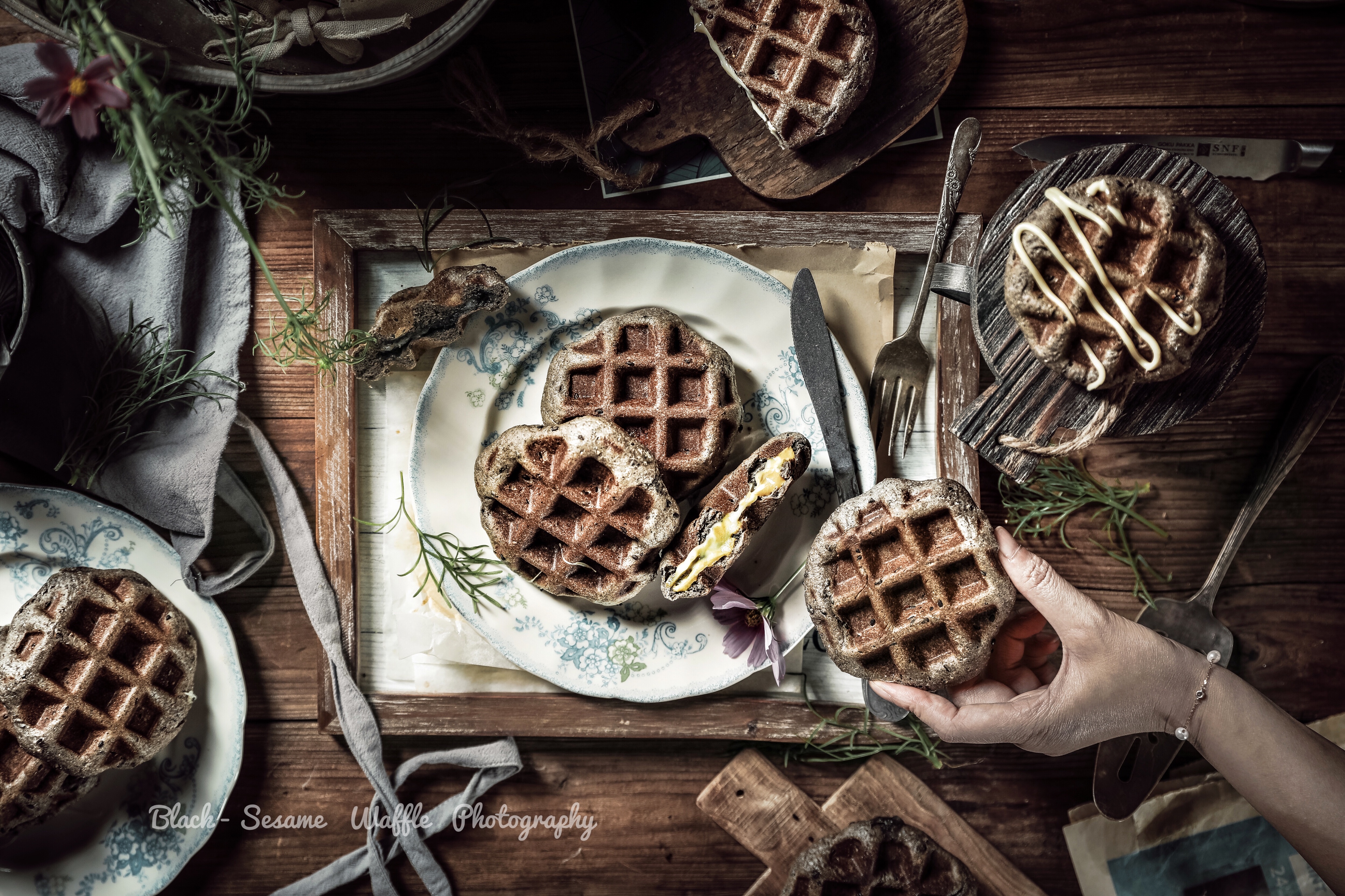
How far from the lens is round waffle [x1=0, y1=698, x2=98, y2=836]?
2248 millimetres

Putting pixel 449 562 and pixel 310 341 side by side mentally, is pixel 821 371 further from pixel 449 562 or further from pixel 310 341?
pixel 310 341

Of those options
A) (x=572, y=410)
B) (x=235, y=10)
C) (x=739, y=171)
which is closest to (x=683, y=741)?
(x=572, y=410)

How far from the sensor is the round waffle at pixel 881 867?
232cm

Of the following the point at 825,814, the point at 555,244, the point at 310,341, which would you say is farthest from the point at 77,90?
the point at 825,814

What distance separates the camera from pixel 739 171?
241 centimetres

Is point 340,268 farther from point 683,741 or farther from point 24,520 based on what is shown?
point 683,741

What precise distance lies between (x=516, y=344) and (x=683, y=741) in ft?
4.33

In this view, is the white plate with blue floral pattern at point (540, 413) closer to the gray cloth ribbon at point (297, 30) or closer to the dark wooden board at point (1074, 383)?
the dark wooden board at point (1074, 383)

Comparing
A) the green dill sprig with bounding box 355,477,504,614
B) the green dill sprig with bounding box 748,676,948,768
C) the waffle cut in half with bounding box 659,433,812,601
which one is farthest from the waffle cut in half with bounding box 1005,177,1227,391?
the green dill sprig with bounding box 355,477,504,614

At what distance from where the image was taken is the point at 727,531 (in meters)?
2.15

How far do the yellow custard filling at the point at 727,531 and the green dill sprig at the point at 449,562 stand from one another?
549mm

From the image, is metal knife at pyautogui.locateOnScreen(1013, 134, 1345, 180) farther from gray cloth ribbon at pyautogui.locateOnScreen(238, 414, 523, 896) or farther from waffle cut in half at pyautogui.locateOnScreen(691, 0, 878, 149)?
gray cloth ribbon at pyautogui.locateOnScreen(238, 414, 523, 896)

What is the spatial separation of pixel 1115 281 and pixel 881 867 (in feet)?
5.67

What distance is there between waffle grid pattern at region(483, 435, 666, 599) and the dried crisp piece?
413 millimetres
